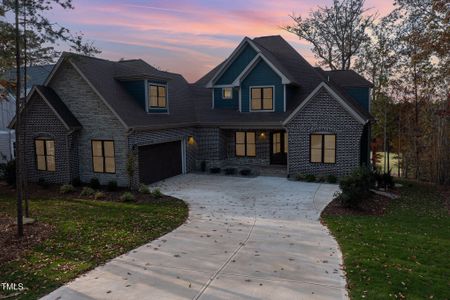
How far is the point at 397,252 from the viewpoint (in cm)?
902

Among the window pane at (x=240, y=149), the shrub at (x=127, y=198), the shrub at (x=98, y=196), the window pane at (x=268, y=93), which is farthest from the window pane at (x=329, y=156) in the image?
the shrub at (x=98, y=196)

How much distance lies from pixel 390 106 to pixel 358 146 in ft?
49.2

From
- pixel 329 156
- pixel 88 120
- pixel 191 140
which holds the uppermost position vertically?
pixel 88 120

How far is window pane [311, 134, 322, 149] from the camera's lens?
19797 millimetres

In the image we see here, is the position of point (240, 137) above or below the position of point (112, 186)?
above

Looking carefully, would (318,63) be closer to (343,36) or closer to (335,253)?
(343,36)

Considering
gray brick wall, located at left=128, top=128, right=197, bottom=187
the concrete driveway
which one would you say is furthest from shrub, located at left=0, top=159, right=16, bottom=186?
the concrete driveway

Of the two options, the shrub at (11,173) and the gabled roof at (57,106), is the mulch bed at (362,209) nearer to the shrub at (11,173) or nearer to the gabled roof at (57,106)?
Answer: the gabled roof at (57,106)

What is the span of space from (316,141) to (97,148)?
456 inches

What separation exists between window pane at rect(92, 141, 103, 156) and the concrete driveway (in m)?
7.14

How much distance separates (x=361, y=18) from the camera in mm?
33438

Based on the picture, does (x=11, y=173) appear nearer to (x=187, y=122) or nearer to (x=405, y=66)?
(x=187, y=122)

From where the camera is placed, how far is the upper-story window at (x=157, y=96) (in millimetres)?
20144

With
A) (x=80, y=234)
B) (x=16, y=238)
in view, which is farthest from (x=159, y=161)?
(x=16, y=238)
